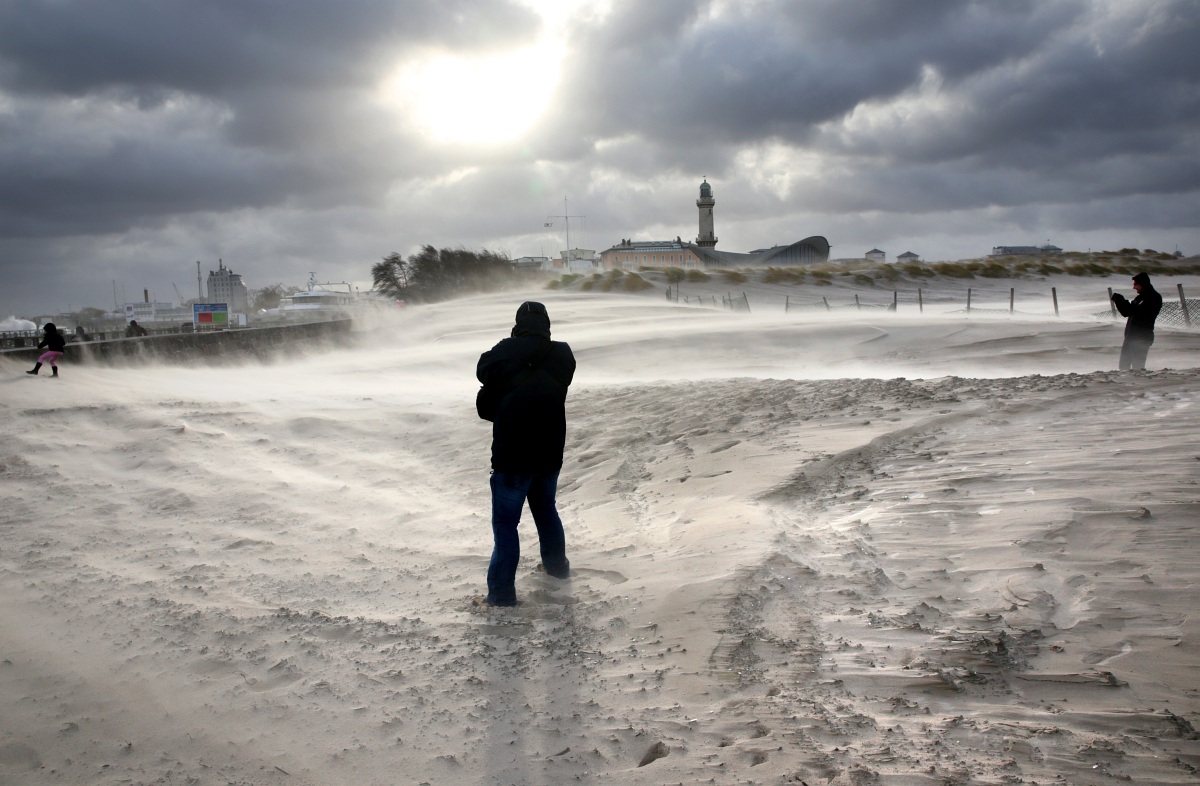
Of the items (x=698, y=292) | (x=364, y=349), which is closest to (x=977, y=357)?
(x=364, y=349)

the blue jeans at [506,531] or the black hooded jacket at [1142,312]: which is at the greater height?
the black hooded jacket at [1142,312]

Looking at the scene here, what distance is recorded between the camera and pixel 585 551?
249 inches

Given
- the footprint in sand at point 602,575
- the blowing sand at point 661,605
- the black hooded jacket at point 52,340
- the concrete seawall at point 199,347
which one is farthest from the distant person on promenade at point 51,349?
the footprint in sand at point 602,575

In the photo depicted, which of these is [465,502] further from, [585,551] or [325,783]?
[325,783]

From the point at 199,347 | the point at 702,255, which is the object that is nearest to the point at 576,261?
the point at 702,255

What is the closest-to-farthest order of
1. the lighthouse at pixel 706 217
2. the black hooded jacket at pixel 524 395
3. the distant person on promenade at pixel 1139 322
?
the black hooded jacket at pixel 524 395 < the distant person on promenade at pixel 1139 322 < the lighthouse at pixel 706 217

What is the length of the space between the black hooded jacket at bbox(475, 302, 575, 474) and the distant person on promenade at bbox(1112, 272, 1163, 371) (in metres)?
8.98

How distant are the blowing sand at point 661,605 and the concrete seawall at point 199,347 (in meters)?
10.6

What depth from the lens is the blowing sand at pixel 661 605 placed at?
3.54 meters

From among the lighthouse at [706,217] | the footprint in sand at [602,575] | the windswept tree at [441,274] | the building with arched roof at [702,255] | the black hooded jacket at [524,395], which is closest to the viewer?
the black hooded jacket at [524,395]

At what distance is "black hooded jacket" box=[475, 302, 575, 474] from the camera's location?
16.8ft

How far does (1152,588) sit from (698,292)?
62.1 m

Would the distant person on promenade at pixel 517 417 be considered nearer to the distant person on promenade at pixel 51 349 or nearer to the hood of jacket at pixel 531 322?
the hood of jacket at pixel 531 322

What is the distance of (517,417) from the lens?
5.12m
